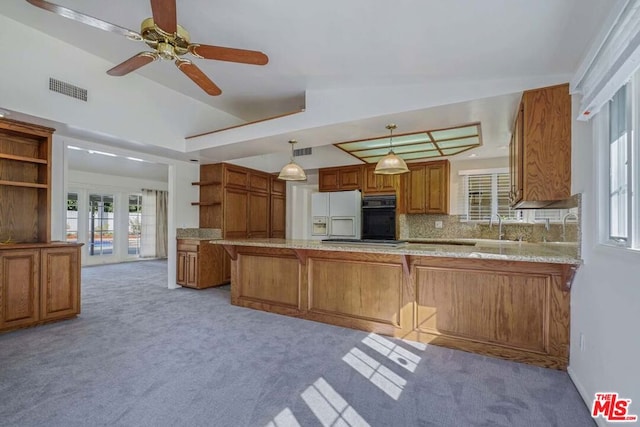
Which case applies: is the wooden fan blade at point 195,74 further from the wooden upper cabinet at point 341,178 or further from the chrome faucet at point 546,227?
the chrome faucet at point 546,227

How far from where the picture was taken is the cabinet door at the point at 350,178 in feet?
18.4

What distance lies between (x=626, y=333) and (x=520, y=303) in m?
1.06

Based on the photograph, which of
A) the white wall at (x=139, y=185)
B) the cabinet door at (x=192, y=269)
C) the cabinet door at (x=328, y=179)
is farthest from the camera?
the cabinet door at (x=328, y=179)

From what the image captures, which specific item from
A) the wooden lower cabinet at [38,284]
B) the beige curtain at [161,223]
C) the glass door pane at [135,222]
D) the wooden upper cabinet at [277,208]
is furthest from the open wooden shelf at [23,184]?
the beige curtain at [161,223]

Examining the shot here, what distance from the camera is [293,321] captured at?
3.45 m

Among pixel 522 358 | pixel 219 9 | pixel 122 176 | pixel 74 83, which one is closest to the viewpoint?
pixel 219 9

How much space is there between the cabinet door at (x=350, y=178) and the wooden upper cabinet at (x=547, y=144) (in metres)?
3.26

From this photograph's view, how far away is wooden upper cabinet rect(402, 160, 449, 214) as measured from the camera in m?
5.19

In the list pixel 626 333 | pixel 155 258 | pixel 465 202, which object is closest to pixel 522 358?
pixel 626 333

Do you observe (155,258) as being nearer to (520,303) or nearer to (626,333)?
(520,303)

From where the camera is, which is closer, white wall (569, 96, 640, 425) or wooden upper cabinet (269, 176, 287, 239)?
white wall (569, 96, 640, 425)

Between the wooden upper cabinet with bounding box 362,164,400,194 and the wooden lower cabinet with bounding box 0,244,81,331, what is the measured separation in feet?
13.9

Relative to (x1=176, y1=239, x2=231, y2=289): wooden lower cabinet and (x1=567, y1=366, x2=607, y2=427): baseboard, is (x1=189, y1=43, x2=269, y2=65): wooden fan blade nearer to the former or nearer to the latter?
(x1=567, y1=366, x2=607, y2=427): baseboard

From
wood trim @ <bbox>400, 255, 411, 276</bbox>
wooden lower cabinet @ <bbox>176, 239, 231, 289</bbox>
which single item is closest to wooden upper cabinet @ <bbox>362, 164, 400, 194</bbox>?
wood trim @ <bbox>400, 255, 411, 276</bbox>
